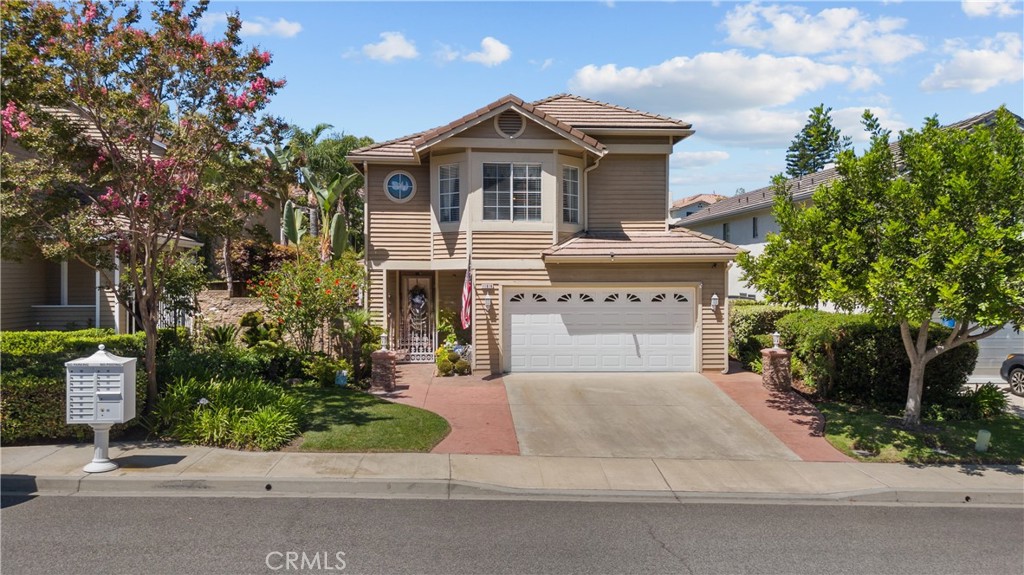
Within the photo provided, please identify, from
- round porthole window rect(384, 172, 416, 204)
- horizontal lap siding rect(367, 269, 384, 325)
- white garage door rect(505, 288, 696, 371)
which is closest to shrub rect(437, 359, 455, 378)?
white garage door rect(505, 288, 696, 371)

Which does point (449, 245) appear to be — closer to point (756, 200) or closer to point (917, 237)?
point (917, 237)

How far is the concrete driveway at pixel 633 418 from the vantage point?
10.9 metres

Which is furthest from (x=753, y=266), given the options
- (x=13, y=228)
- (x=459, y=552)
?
(x=13, y=228)

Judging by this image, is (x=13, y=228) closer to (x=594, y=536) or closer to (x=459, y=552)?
(x=459, y=552)

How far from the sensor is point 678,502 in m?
8.63

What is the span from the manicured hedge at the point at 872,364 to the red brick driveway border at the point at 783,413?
918mm

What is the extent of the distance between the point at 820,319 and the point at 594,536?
32.7ft

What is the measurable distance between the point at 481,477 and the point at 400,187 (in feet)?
32.8

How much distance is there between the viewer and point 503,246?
16500mm

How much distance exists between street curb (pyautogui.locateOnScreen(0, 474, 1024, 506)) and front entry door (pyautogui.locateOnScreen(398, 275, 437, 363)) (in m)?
9.33

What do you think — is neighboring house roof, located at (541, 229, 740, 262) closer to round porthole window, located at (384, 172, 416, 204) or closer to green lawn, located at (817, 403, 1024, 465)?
round porthole window, located at (384, 172, 416, 204)

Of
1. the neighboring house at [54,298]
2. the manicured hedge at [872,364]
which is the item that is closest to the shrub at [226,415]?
the neighboring house at [54,298]

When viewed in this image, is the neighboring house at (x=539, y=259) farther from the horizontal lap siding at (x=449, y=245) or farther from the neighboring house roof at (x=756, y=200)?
the neighboring house roof at (x=756, y=200)

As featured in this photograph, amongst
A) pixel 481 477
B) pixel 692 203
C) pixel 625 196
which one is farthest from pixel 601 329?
pixel 692 203
